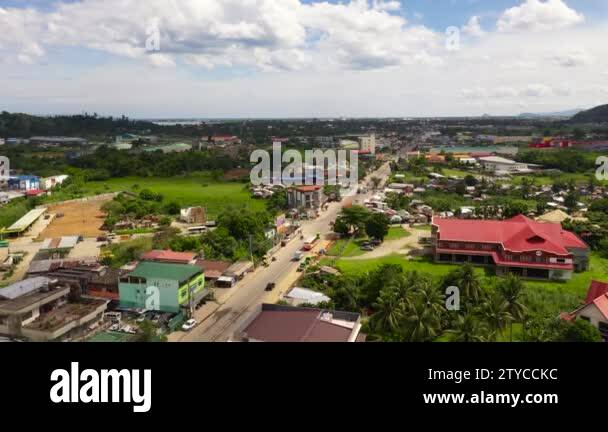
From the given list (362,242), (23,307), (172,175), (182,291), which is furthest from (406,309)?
(172,175)

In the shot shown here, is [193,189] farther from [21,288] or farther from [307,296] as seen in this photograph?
[21,288]

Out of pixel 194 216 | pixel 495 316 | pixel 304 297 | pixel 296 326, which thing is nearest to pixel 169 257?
pixel 304 297

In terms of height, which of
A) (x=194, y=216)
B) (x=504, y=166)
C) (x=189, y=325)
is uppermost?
(x=504, y=166)

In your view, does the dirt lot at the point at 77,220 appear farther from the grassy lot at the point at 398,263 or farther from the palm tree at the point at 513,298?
the palm tree at the point at 513,298

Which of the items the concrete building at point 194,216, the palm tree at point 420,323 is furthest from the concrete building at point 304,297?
the concrete building at point 194,216

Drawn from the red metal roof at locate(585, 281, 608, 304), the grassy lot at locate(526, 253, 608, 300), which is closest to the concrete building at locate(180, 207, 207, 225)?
the grassy lot at locate(526, 253, 608, 300)

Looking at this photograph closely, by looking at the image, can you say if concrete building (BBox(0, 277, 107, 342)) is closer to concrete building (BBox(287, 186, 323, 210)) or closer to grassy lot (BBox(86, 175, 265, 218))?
grassy lot (BBox(86, 175, 265, 218))

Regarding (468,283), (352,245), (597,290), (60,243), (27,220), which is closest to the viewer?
(597,290)
